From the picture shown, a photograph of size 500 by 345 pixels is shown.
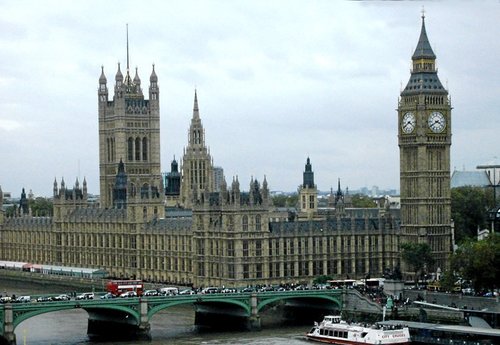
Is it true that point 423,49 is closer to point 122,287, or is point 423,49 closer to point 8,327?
point 122,287

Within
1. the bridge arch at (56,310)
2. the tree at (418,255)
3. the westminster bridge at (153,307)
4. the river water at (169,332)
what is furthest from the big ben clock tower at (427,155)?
the bridge arch at (56,310)

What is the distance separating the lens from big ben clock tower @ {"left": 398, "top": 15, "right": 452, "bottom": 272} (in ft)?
398

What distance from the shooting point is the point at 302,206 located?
164 m

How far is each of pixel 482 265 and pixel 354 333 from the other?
1239 cm

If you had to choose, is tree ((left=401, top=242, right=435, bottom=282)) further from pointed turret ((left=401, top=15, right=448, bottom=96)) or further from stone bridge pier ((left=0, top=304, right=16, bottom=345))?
stone bridge pier ((left=0, top=304, right=16, bottom=345))

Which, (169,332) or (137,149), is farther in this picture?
(137,149)

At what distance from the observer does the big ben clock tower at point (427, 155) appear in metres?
121

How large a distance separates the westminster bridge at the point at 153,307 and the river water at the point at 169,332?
1.21m

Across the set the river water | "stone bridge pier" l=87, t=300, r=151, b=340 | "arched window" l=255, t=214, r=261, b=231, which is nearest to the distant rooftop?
"arched window" l=255, t=214, r=261, b=231

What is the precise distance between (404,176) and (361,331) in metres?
32.1

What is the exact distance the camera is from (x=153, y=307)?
98.1m

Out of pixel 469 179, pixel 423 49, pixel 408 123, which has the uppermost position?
pixel 423 49

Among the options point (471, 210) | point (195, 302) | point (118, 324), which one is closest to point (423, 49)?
point (471, 210)

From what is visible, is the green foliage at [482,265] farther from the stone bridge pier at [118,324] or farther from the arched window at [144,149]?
the arched window at [144,149]
